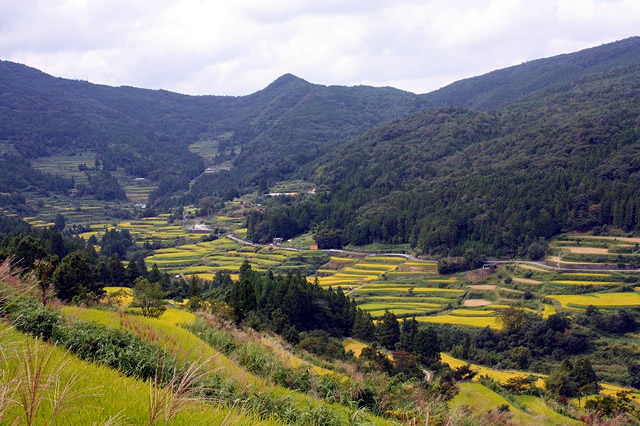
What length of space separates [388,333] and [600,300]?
14.5 meters

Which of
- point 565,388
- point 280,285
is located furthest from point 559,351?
point 280,285

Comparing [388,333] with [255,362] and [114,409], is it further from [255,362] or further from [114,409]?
[114,409]

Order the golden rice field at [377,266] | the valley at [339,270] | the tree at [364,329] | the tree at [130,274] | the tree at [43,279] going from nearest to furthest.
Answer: the valley at [339,270], the tree at [43,279], the tree at [364,329], the tree at [130,274], the golden rice field at [377,266]

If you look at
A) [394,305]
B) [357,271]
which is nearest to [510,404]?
[394,305]

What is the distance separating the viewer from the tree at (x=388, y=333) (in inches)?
914

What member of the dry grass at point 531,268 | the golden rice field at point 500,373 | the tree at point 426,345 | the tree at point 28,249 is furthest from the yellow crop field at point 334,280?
the tree at point 28,249

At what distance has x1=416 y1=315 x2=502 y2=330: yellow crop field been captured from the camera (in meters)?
28.7

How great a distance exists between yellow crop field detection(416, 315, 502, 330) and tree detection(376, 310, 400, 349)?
260 inches

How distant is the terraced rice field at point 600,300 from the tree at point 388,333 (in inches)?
481

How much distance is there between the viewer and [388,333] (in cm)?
2330

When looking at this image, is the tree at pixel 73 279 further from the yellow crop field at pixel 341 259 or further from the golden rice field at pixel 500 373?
the yellow crop field at pixel 341 259

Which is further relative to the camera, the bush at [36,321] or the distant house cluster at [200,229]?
the distant house cluster at [200,229]

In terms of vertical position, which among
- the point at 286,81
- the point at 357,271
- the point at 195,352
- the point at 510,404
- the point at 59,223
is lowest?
the point at 357,271

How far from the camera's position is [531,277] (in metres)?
36.0
